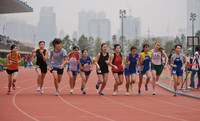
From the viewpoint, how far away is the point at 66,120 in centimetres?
724

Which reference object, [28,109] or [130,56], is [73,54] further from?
[28,109]

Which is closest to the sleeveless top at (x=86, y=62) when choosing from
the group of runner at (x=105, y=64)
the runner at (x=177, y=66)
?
the group of runner at (x=105, y=64)

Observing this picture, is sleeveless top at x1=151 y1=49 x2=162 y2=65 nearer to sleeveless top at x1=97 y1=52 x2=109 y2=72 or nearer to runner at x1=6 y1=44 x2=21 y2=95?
sleeveless top at x1=97 y1=52 x2=109 y2=72

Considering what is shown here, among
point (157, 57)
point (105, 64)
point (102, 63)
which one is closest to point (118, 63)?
point (105, 64)

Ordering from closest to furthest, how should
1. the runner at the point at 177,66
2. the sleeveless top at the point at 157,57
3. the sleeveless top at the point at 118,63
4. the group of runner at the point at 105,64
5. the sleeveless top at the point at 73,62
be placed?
1. the group of runner at the point at 105,64
2. the sleeveless top at the point at 118,63
3. the runner at the point at 177,66
4. the sleeveless top at the point at 73,62
5. the sleeveless top at the point at 157,57

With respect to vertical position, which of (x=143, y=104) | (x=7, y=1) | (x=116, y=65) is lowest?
(x=143, y=104)

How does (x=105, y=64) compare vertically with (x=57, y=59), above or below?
below

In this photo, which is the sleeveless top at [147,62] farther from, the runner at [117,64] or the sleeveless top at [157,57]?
the runner at [117,64]

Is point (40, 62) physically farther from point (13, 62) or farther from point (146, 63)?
point (146, 63)

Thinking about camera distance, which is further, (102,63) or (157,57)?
(157,57)

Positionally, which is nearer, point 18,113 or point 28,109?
point 18,113

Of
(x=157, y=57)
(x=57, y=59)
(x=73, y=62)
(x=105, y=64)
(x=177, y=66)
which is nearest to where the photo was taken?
(x=57, y=59)

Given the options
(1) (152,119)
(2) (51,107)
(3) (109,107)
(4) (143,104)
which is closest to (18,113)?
(2) (51,107)

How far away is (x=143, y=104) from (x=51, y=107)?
285 cm
